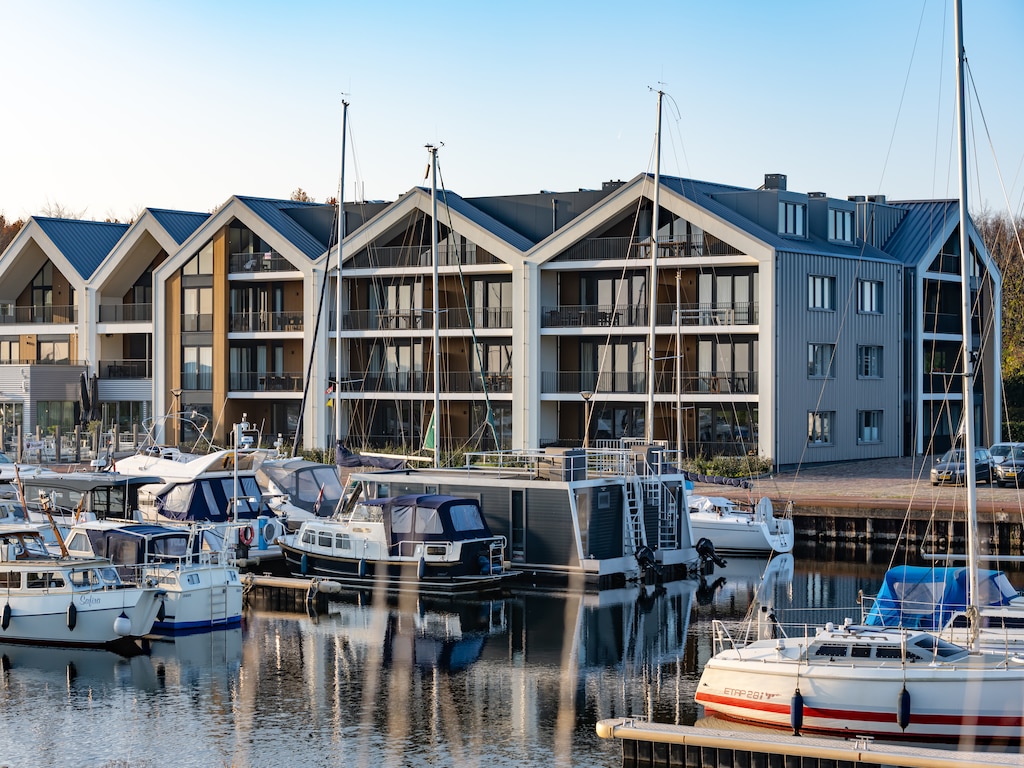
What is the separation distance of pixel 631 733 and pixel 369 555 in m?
17.9

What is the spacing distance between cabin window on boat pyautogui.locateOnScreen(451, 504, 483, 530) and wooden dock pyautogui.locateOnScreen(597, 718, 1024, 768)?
51.5ft

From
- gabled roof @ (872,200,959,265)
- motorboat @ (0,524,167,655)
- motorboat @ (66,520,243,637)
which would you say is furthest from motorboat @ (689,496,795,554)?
gabled roof @ (872,200,959,265)

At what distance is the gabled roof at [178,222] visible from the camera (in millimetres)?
73375

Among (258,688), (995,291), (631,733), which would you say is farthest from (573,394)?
(631,733)

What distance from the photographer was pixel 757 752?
21391mm

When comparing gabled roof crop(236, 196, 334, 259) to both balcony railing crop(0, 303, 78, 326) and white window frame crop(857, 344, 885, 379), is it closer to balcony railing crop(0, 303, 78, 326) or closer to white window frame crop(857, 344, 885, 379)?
balcony railing crop(0, 303, 78, 326)

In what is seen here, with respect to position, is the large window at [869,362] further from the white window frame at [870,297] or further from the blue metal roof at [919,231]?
the blue metal roof at [919,231]

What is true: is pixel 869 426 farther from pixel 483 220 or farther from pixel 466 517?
pixel 466 517

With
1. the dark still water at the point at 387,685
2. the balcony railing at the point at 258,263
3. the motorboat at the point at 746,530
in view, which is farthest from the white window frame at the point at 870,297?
the dark still water at the point at 387,685

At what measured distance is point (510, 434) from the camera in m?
64.2

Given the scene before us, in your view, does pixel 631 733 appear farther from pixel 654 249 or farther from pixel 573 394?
pixel 573 394

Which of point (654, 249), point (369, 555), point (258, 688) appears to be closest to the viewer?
point (258, 688)

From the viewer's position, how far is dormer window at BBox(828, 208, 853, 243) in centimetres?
6506

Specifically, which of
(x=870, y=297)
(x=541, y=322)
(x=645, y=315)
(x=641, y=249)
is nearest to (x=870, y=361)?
(x=870, y=297)
